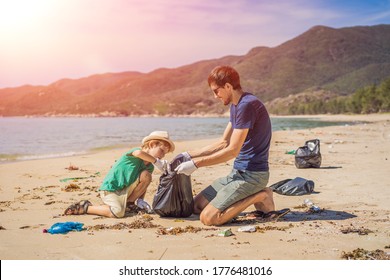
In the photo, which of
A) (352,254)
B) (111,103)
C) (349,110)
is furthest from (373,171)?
(111,103)

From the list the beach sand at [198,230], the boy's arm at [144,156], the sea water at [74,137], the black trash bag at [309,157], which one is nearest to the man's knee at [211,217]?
the beach sand at [198,230]

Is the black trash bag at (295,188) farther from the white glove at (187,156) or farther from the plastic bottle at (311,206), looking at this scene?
the white glove at (187,156)

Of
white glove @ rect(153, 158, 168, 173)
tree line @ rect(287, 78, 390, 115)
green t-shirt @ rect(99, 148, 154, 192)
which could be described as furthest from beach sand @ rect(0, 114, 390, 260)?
tree line @ rect(287, 78, 390, 115)

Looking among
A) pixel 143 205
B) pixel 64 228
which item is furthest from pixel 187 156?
pixel 64 228

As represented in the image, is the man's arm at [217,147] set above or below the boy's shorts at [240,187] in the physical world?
above

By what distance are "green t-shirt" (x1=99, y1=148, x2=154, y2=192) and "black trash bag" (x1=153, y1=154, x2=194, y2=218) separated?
1.59 ft

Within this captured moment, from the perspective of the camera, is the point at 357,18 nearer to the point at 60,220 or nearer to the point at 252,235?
the point at 252,235

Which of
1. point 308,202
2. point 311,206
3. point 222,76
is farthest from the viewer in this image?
point 308,202

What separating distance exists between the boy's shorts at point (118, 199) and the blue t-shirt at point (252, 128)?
5.58ft

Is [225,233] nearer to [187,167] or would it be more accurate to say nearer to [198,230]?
[198,230]

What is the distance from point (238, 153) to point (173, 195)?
3.95ft

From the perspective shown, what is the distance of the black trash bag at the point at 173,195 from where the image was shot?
6103 millimetres

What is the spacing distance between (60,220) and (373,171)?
723cm

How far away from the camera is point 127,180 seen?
6352 mm
